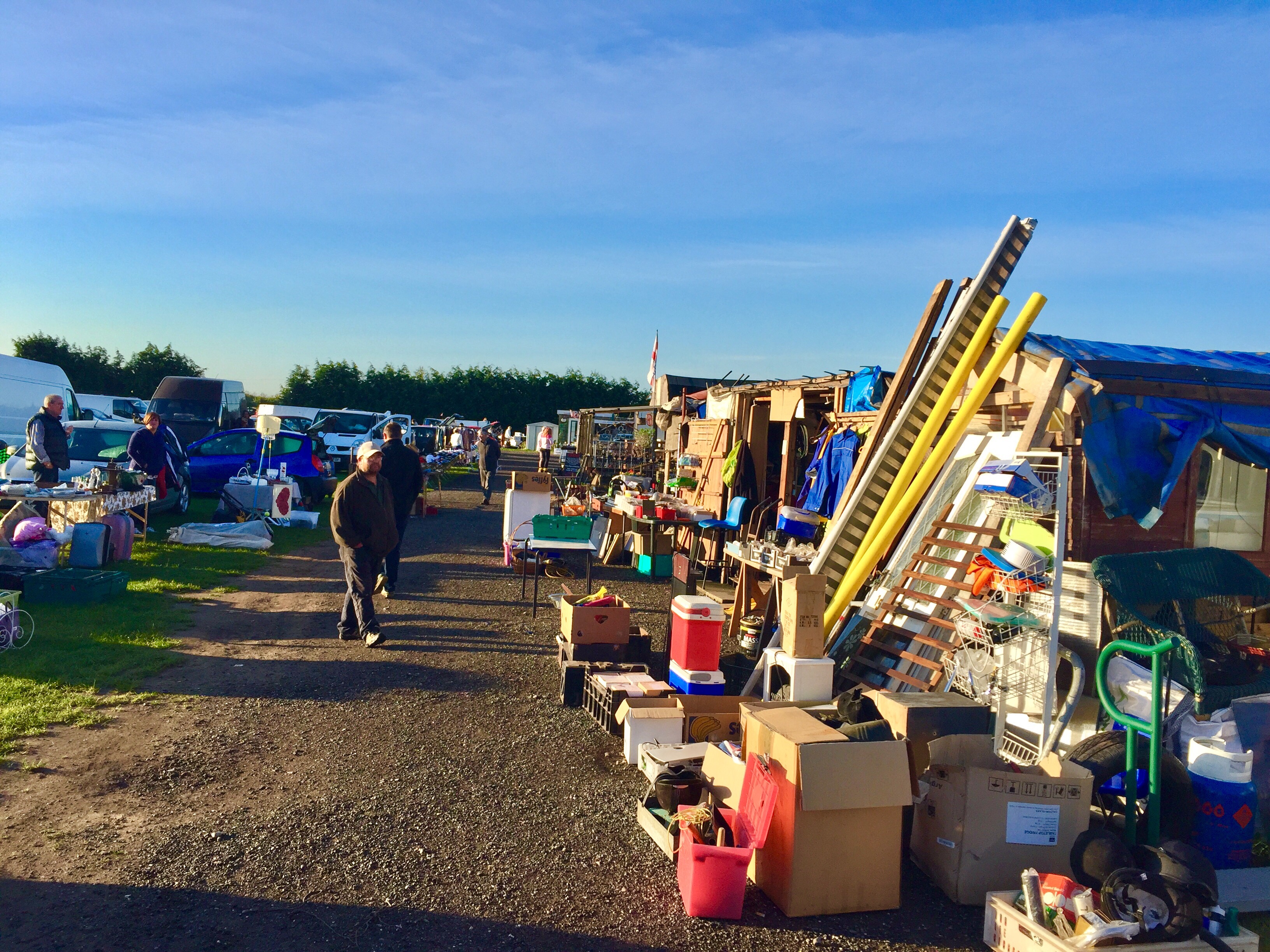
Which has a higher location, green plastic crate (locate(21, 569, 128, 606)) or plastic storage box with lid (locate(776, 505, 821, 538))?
plastic storage box with lid (locate(776, 505, 821, 538))

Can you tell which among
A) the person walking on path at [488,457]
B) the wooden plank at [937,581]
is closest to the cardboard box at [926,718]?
the wooden plank at [937,581]

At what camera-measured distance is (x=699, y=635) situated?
6.18 metres

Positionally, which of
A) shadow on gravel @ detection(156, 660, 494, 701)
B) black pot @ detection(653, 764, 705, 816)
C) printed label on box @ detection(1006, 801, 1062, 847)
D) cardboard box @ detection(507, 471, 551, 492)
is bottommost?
shadow on gravel @ detection(156, 660, 494, 701)

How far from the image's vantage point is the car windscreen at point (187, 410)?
72.6 feet

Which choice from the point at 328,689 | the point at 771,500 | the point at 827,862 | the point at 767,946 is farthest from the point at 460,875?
the point at 771,500

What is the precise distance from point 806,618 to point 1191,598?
8.23 feet

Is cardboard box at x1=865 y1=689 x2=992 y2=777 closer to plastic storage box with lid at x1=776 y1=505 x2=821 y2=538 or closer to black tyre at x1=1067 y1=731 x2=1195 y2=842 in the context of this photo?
black tyre at x1=1067 y1=731 x2=1195 y2=842

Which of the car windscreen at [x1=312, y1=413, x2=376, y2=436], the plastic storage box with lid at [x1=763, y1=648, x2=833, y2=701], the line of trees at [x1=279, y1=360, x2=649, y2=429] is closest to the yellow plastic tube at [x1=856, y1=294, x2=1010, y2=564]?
the plastic storage box with lid at [x1=763, y1=648, x2=833, y2=701]

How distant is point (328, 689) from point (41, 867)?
270 centimetres

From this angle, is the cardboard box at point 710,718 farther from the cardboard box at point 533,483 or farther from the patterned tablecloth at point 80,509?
the patterned tablecloth at point 80,509

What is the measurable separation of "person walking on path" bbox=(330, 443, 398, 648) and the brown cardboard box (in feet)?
6.62

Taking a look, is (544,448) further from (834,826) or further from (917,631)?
(834,826)

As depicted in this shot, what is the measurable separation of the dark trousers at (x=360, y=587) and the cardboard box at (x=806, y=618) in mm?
3963

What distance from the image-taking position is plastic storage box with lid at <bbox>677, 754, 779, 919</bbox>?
3641 millimetres
